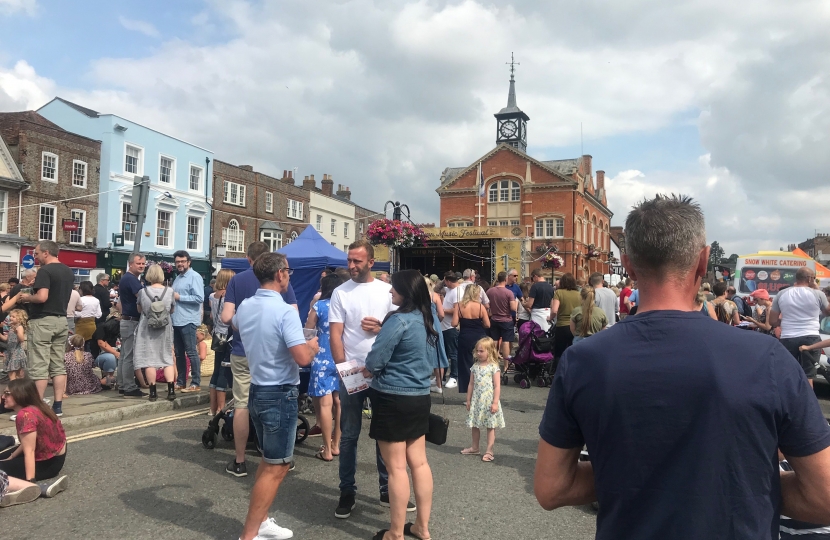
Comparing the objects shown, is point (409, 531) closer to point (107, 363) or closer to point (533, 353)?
point (533, 353)

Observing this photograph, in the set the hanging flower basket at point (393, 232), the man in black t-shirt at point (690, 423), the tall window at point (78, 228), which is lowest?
the man in black t-shirt at point (690, 423)

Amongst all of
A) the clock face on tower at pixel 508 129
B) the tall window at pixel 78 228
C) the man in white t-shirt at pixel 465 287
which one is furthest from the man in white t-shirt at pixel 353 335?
the clock face on tower at pixel 508 129

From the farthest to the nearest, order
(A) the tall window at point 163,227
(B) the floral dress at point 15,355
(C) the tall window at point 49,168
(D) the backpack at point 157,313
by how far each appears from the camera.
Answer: (A) the tall window at point 163,227 < (C) the tall window at point 49,168 < (D) the backpack at point 157,313 < (B) the floral dress at point 15,355

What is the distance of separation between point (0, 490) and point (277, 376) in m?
2.32

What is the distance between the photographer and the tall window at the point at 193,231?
1262 inches

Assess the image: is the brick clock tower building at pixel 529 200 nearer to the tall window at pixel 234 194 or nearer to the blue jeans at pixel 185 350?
the tall window at pixel 234 194

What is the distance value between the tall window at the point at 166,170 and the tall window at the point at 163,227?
5.63ft

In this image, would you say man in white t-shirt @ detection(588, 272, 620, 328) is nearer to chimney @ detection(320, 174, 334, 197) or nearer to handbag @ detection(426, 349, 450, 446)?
handbag @ detection(426, 349, 450, 446)

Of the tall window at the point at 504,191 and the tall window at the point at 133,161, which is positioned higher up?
the tall window at the point at 504,191

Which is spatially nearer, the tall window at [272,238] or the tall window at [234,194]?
the tall window at [234,194]

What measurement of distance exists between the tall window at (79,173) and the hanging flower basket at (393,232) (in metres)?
18.0

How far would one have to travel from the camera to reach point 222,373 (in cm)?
632

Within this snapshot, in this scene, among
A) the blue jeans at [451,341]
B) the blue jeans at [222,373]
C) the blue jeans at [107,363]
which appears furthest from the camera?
the blue jeans at [451,341]

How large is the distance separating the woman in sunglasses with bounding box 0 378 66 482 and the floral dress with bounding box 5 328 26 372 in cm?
195
